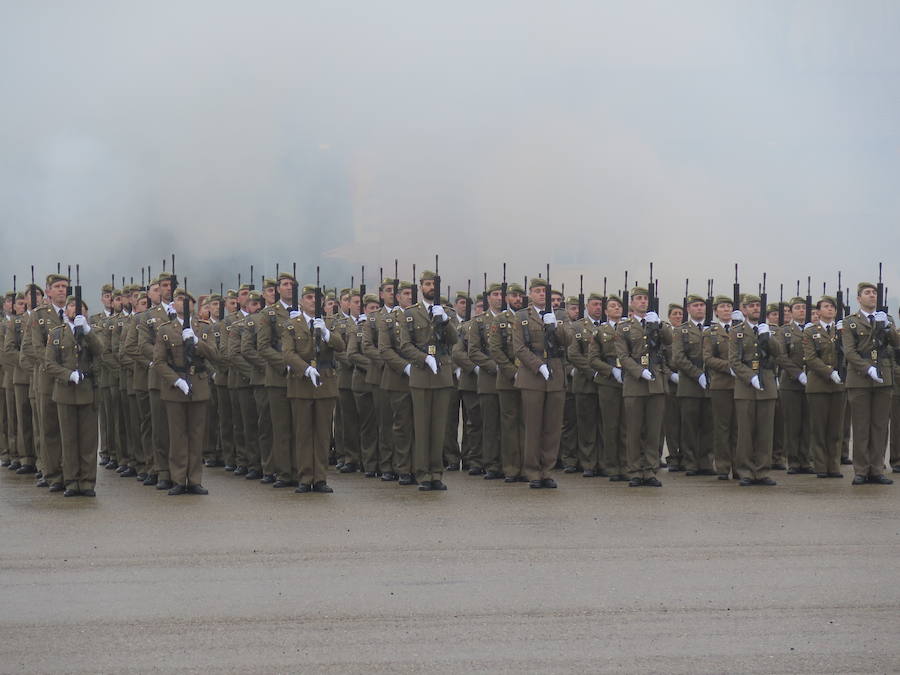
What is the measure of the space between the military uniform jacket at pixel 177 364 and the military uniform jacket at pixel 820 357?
18.6 ft

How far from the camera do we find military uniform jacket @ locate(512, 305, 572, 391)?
1142 cm

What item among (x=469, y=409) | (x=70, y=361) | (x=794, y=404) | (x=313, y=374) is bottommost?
(x=469, y=409)

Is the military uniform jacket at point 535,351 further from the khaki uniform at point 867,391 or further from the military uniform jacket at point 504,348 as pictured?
the khaki uniform at point 867,391

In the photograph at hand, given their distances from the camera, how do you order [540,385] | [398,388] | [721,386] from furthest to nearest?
[721,386]
[398,388]
[540,385]

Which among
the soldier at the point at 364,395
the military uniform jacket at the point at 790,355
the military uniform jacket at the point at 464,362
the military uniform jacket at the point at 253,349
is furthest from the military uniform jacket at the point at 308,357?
the military uniform jacket at the point at 790,355

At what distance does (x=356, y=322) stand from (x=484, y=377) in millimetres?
1677

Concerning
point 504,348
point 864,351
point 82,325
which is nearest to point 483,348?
point 504,348

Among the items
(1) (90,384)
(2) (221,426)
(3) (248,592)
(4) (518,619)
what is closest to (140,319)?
(1) (90,384)

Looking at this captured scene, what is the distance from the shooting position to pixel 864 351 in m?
11.6

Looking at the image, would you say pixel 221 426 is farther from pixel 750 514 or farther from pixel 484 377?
pixel 750 514

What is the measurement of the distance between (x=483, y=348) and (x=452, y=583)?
5537mm

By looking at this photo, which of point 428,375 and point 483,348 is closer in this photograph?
point 428,375

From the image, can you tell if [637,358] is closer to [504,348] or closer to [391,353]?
[504,348]

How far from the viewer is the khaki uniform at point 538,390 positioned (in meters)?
11.4
